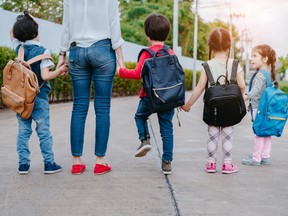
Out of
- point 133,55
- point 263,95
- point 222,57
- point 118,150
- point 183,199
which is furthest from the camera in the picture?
point 133,55

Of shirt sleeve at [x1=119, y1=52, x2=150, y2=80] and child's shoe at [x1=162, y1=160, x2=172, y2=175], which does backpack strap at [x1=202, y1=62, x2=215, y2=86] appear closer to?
shirt sleeve at [x1=119, y1=52, x2=150, y2=80]

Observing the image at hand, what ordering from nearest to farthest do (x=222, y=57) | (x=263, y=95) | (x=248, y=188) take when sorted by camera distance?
(x=248, y=188), (x=222, y=57), (x=263, y=95)

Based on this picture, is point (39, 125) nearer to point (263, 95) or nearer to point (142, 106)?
point (142, 106)

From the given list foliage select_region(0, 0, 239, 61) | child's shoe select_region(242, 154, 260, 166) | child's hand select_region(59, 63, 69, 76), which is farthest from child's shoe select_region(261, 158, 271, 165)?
foliage select_region(0, 0, 239, 61)

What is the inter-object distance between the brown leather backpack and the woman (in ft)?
1.06

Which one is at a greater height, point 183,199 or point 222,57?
point 222,57

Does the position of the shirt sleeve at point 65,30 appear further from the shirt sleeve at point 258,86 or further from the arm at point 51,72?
the shirt sleeve at point 258,86

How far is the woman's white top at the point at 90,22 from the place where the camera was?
469 centimetres

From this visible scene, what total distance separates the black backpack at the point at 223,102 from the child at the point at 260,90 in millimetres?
652

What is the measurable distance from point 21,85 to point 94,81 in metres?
0.68

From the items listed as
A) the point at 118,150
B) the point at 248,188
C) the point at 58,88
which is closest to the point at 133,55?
the point at 58,88

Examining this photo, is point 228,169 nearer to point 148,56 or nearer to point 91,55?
point 148,56

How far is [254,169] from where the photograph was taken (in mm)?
5273

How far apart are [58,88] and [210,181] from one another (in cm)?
1238
